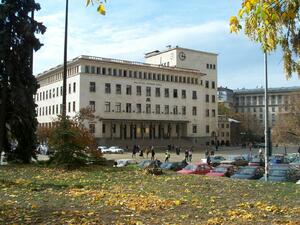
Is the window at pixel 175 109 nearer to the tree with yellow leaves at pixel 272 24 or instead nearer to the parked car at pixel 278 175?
the parked car at pixel 278 175

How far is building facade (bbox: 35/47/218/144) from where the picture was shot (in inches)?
4021

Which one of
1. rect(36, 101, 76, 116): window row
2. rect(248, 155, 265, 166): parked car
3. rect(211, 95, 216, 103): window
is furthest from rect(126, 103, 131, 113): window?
rect(248, 155, 265, 166): parked car

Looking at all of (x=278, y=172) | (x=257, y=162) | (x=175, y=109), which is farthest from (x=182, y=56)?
(x=278, y=172)

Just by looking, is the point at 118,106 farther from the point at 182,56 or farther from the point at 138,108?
the point at 182,56

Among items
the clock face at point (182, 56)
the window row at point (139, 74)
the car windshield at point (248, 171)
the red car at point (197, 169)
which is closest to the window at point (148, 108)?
the window row at point (139, 74)

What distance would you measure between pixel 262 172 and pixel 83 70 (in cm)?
7229

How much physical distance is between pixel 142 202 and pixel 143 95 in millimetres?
97975

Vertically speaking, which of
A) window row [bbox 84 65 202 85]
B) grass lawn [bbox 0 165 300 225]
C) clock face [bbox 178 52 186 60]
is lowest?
grass lawn [bbox 0 165 300 225]

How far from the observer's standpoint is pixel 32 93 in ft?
Answer: 103

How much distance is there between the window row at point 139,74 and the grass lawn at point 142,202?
272ft

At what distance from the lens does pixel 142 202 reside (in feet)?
41.8

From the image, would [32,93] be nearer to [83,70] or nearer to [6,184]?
[6,184]

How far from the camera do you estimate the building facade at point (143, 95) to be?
102125 millimetres

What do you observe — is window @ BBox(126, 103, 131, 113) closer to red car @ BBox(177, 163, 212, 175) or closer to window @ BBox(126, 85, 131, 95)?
window @ BBox(126, 85, 131, 95)
